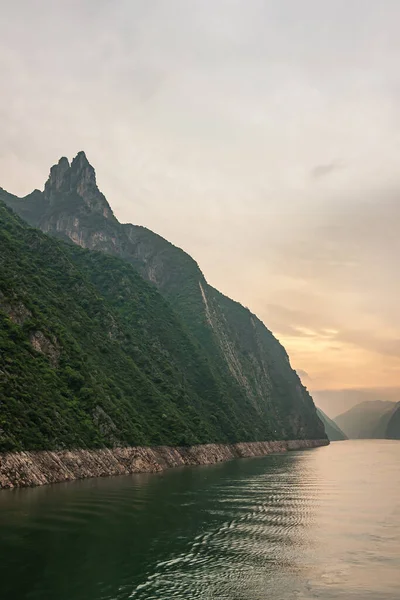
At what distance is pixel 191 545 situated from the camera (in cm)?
3791

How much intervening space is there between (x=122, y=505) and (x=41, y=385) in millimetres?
37055

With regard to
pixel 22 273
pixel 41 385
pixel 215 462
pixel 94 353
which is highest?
pixel 22 273

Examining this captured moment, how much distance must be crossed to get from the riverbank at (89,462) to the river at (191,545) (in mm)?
3839

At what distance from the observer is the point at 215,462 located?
140m

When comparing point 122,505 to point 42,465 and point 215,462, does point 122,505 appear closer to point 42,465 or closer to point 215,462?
point 42,465

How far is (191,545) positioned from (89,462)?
47.8 metres

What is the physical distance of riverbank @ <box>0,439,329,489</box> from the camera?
6350 cm

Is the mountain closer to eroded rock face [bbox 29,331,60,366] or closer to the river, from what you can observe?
eroded rock face [bbox 29,331,60,366]

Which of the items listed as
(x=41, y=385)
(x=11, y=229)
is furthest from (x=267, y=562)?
(x=11, y=229)

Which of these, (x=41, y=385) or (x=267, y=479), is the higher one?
(x=41, y=385)

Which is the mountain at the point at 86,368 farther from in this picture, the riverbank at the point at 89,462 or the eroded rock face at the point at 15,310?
the riverbank at the point at 89,462

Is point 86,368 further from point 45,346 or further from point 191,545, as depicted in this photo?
A: point 191,545

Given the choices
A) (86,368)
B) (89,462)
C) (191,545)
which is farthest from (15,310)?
(191,545)

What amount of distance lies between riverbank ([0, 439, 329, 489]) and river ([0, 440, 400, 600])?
12.6 ft
